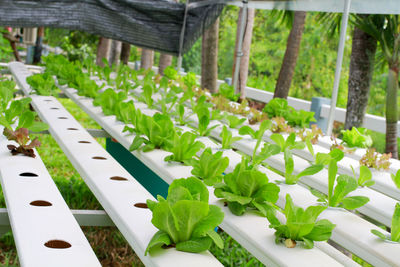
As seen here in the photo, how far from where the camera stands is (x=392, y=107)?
3900 mm

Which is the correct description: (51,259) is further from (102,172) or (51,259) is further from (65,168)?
(65,168)

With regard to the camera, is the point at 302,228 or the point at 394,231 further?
the point at 394,231

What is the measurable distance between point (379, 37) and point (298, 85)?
587 inches

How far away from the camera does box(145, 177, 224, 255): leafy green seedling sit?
1175 mm

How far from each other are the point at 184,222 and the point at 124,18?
4.08m

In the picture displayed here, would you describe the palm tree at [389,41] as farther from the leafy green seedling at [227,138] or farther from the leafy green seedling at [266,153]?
the leafy green seedling at [266,153]

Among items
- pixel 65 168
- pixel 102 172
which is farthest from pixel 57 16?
pixel 102 172

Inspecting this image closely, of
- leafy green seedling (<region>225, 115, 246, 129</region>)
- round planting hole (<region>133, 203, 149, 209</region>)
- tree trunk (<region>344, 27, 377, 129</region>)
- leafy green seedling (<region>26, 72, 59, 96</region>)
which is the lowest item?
round planting hole (<region>133, 203, 149, 209</region>)

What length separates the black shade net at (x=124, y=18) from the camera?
15.1ft

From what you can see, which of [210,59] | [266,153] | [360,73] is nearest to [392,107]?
[360,73]

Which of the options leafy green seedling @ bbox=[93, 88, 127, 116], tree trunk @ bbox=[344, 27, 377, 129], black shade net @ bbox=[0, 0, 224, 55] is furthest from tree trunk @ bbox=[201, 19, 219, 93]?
leafy green seedling @ bbox=[93, 88, 127, 116]

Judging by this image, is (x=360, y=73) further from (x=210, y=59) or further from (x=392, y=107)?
(x=210, y=59)

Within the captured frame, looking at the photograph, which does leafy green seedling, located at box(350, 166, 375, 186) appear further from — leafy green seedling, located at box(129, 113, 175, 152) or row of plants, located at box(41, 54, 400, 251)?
leafy green seedling, located at box(129, 113, 175, 152)

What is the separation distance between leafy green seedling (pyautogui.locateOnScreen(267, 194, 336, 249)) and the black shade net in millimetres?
3598
